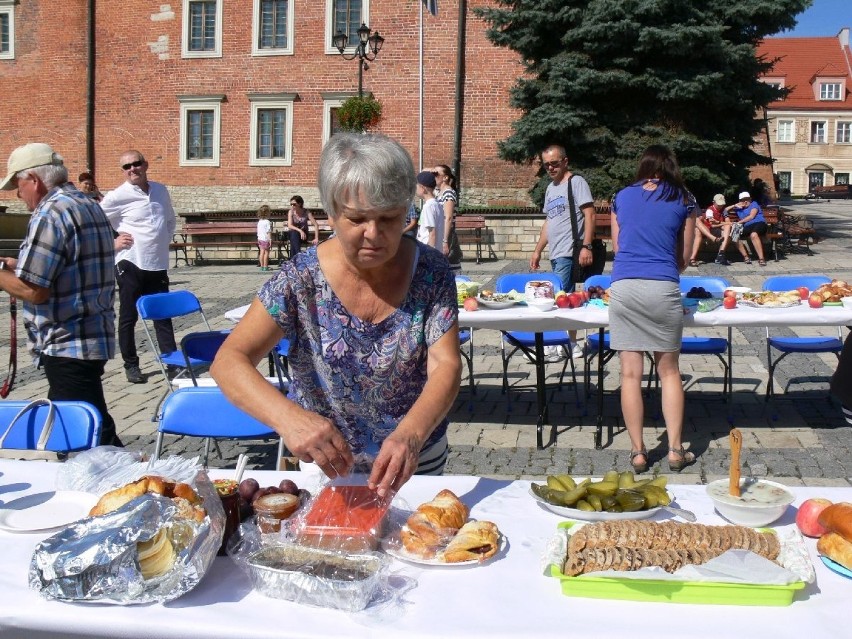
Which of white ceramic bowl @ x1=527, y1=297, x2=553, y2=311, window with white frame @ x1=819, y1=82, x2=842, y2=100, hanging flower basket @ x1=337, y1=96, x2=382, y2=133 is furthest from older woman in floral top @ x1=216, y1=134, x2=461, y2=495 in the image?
window with white frame @ x1=819, y1=82, x2=842, y2=100

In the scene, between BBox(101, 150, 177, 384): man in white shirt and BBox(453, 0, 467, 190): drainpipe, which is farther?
BBox(453, 0, 467, 190): drainpipe

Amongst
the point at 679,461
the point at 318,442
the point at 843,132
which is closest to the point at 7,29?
the point at 679,461

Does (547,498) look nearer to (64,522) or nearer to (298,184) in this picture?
(64,522)

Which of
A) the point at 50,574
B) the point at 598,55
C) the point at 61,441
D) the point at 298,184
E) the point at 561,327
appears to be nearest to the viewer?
the point at 50,574

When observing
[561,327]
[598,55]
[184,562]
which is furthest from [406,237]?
[598,55]

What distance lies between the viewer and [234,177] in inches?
1196

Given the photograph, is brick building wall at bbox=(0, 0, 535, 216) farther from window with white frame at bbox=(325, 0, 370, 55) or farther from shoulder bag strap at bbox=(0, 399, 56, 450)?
shoulder bag strap at bbox=(0, 399, 56, 450)

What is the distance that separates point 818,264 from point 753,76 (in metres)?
5.18

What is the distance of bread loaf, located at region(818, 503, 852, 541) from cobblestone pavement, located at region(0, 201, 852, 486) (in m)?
3.12

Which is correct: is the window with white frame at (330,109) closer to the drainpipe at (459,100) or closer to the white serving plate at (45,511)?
the drainpipe at (459,100)

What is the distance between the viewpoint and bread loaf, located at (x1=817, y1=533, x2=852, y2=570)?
1.98m

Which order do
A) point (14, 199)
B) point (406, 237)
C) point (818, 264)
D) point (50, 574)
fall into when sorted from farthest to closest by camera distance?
point (14, 199), point (818, 264), point (406, 237), point (50, 574)

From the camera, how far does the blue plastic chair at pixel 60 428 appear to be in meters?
3.47

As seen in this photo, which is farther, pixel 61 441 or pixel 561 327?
pixel 561 327
